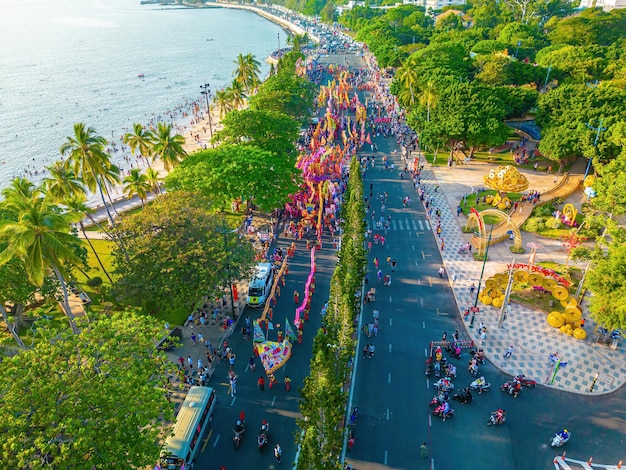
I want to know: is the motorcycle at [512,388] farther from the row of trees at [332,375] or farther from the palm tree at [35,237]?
the palm tree at [35,237]

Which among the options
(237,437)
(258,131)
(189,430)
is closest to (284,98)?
(258,131)

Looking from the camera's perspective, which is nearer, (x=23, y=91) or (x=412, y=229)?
(x=412, y=229)

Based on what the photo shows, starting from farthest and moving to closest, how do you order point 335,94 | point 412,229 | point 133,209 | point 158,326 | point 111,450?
point 335,94 < point 133,209 < point 412,229 < point 158,326 < point 111,450

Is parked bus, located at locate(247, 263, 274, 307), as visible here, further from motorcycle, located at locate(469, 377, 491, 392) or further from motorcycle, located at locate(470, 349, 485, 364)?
motorcycle, located at locate(469, 377, 491, 392)

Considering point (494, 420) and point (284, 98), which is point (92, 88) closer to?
point (284, 98)

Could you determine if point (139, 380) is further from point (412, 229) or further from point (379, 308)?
point (412, 229)

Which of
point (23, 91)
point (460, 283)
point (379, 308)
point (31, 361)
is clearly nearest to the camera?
point (31, 361)

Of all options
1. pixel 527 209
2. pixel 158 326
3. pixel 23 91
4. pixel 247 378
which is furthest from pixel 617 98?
pixel 23 91
